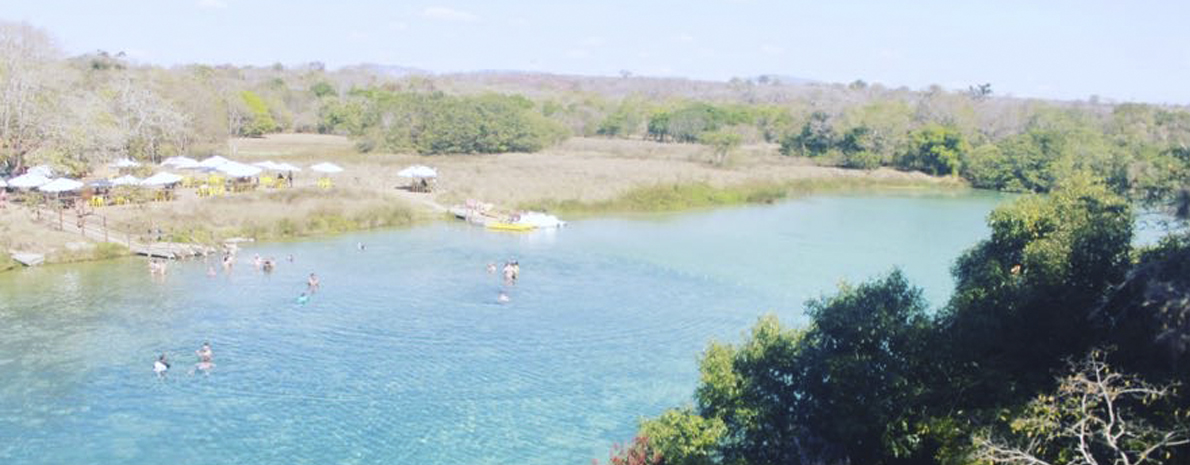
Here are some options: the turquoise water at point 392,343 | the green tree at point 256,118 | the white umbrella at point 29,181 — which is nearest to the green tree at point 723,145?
the turquoise water at point 392,343

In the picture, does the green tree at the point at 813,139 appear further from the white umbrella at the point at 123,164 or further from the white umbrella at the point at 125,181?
the white umbrella at the point at 125,181

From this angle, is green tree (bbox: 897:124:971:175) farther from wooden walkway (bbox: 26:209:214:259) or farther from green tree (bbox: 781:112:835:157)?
wooden walkway (bbox: 26:209:214:259)

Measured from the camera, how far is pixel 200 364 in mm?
29062

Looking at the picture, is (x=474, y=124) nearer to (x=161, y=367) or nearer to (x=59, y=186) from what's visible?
(x=59, y=186)

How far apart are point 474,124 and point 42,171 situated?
4355 centimetres

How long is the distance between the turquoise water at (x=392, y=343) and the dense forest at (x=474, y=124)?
16108 millimetres

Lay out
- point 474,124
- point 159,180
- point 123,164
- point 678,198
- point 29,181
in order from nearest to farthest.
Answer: point 29,181
point 159,180
point 123,164
point 678,198
point 474,124

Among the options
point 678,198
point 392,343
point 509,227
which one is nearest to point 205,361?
point 392,343

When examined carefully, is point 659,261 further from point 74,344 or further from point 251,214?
point 74,344

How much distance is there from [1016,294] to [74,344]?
2923cm

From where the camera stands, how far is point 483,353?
3130cm

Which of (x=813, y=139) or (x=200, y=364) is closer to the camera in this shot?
(x=200, y=364)

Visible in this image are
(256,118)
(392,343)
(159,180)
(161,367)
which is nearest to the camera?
(161,367)

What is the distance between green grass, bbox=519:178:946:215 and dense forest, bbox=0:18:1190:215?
46.2 feet
